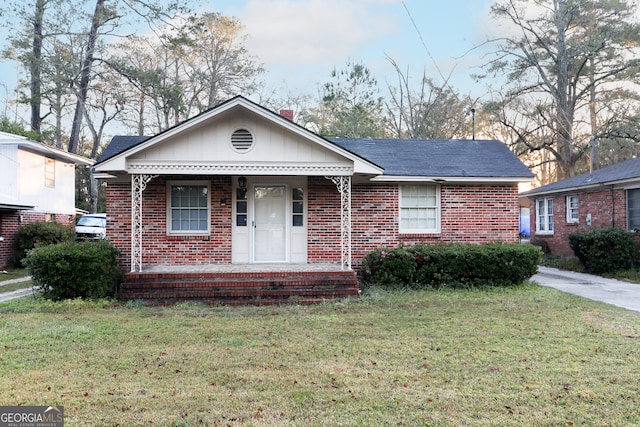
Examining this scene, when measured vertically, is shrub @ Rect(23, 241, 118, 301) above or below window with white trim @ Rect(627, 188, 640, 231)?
below

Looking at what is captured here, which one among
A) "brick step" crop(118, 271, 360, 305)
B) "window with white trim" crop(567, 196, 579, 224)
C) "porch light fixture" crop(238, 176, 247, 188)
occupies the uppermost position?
"porch light fixture" crop(238, 176, 247, 188)

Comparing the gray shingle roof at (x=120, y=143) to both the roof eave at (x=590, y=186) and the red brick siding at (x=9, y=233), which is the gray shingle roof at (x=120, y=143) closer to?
the red brick siding at (x=9, y=233)

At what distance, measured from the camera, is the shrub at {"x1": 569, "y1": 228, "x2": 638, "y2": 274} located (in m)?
13.2

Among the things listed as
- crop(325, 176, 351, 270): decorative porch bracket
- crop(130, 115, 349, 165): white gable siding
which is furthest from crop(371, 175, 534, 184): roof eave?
crop(130, 115, 349, 165): white gable siding

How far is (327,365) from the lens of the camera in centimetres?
504

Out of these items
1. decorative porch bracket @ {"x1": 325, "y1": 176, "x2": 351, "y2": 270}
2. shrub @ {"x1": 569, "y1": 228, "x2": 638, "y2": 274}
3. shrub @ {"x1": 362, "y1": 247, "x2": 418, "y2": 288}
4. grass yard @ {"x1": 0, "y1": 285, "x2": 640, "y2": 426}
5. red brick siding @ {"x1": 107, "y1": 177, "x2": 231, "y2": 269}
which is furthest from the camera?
shrub @ {"x1": 569, "y1": 228, "x2": 638, "y2": 274}

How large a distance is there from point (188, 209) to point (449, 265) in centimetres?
662

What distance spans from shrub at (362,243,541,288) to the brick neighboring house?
242 inches

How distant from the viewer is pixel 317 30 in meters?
24.3

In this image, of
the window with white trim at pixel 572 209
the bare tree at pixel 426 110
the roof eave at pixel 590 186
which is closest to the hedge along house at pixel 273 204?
the roof eave at pixel 590 186

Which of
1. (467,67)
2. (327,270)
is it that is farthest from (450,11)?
(467,67)

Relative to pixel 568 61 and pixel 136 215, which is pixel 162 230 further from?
pixel 568 61

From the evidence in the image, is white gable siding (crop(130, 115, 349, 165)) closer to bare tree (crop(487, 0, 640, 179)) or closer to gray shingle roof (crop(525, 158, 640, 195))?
gray shingle roof (crop(525, 158, 640, 195))

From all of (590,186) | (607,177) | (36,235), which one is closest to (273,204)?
(36,235)
